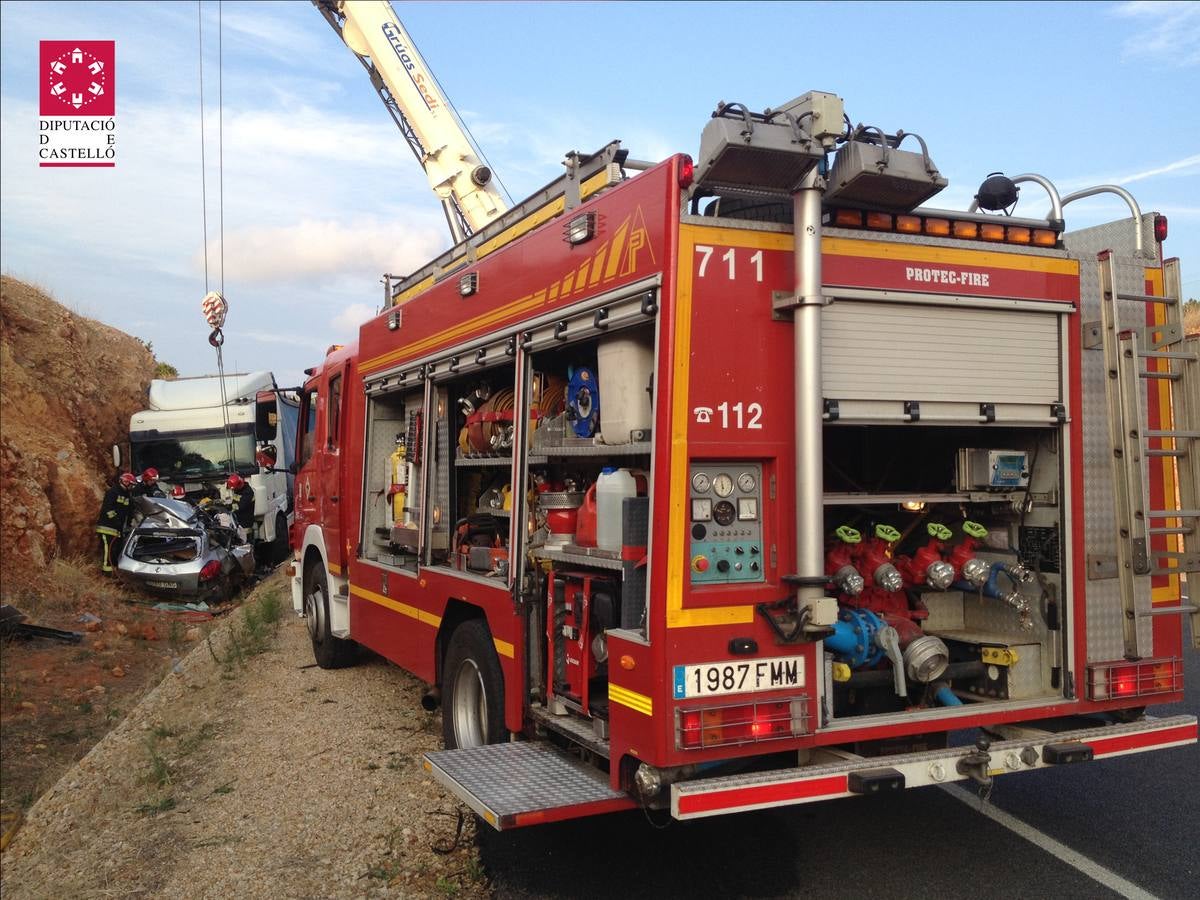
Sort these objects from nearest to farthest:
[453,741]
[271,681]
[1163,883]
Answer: [1163,883], [453,741], [271,681]

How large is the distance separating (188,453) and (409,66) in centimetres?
808

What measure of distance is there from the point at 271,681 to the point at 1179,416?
287 inches

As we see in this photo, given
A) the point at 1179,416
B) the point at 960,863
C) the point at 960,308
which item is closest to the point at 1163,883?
the point at 960,863

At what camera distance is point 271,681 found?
8742mm

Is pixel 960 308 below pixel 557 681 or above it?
above

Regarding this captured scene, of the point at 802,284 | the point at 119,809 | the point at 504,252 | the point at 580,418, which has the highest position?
the point at 504,252

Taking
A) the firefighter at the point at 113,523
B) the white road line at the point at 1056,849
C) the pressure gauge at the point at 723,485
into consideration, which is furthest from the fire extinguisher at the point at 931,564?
the firefighter at the point at 113,523

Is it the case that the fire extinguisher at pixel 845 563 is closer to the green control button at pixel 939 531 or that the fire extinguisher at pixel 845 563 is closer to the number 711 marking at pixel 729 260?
the green control button at pixel 939 531

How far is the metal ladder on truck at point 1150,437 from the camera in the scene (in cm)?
441

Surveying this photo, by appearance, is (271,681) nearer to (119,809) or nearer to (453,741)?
(119,809)

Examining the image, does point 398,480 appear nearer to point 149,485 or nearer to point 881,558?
point 881,558

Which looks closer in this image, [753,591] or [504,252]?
[753,591]

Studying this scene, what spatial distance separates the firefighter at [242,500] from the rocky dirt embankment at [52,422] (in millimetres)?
2513

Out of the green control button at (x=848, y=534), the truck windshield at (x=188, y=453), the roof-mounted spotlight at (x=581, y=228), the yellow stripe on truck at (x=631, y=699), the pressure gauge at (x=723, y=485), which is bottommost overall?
the yellow stripe on truck at (x=631, y=699)
